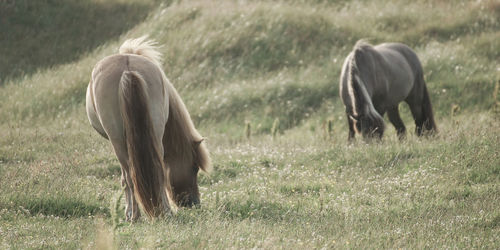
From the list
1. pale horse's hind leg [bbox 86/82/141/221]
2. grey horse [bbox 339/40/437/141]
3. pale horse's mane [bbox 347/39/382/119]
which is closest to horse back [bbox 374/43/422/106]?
grey horse [bbox 339/40/437/141]

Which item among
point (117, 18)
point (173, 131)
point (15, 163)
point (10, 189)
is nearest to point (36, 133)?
point (15, 163)

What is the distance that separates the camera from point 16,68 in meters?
16.4

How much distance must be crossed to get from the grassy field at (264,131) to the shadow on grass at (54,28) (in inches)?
2.5

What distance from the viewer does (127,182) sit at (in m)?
5.79

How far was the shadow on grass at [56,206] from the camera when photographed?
6160 mm

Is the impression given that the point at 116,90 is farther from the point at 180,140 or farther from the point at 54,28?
the point at 54,28

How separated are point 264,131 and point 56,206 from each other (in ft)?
26.3

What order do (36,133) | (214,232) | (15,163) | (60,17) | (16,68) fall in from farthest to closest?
(60,17)
(16,68)
(36,133)
(15,163)
(214,232)

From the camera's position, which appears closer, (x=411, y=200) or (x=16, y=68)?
(x=411, y=200)

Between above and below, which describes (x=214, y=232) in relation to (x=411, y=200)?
above

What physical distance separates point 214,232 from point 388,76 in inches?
278

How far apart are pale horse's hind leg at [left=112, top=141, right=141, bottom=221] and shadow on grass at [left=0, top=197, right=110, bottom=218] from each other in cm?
39

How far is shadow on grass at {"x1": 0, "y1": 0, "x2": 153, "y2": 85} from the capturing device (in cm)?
1689

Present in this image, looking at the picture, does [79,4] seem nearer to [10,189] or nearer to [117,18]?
[117,18]
